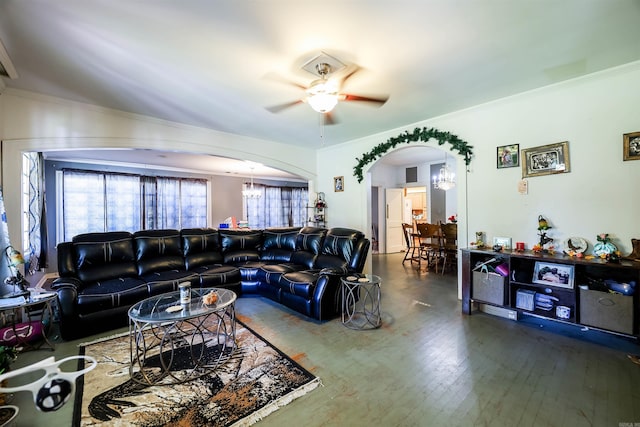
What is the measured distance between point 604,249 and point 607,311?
58cm

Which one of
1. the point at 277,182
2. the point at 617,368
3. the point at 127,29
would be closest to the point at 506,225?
the point at 617,368

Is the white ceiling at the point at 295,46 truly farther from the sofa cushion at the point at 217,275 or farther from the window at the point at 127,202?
the window at the point at 127,202

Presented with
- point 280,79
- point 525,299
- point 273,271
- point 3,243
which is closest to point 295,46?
point 280,79

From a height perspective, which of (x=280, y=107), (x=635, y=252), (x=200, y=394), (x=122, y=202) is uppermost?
(x=280, y=107)

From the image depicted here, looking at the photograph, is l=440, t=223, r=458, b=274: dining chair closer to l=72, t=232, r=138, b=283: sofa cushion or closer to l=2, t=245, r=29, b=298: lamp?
l=72, t=232, r=138, b=283: sofa cushion

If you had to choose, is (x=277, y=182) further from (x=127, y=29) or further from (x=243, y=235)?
(x=127, y=29)

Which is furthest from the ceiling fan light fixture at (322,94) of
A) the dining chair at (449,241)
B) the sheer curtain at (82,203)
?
the sheer curtain at (82,203)

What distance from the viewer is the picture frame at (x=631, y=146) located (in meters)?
2.53

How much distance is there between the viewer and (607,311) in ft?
7.91

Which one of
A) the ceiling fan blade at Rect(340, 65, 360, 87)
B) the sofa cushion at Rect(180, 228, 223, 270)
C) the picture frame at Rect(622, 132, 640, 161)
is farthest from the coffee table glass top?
the picture frame at Rect(622, 132, 640, 161)

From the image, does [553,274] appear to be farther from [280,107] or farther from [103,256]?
[103,256]

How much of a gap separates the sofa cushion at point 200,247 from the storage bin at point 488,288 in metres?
3.75

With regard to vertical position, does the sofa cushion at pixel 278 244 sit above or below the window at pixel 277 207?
below

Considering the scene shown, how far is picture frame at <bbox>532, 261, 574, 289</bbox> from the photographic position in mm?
2674
